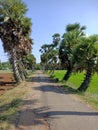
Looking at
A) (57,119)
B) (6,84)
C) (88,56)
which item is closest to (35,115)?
(57,119)

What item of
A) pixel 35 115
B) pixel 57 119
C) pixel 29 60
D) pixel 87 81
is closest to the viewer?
pixel 57 119

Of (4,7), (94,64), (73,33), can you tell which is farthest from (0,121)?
(73,33)

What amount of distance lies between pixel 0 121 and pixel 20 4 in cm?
2771

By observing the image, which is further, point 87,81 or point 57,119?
point 87,81

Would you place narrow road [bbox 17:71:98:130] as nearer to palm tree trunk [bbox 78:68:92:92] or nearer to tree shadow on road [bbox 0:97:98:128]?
tree shadow on road [bbox 0:97:98:128]

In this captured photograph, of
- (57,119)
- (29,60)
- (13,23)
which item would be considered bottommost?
(57,119)

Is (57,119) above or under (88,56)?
under

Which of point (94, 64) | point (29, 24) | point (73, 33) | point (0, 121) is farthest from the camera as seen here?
point (73, 33)

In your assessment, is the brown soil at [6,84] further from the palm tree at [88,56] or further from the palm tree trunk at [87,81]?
the palm tree at [88,56]

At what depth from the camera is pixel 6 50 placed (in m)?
43.8

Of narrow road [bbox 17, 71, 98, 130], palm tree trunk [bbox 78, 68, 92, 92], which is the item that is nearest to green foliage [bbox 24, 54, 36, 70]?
palm tree trunk [bbox 78, 68, 92, 92]

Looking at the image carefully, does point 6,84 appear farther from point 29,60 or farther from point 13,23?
point 29,60

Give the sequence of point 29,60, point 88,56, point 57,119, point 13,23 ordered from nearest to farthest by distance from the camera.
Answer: point 57,119
point 88,56
point 13,23
point 29,60

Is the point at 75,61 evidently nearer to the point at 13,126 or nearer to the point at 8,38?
the point at 8,38
